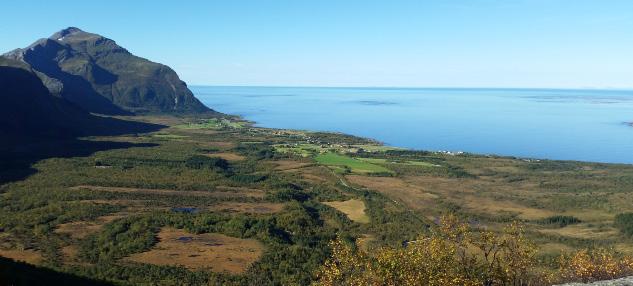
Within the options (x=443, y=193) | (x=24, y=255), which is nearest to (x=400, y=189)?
(x=443, y=193)

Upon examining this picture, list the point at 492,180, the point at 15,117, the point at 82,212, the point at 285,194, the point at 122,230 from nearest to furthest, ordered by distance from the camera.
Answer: the point at 122,230, the point at 82,212, the point at 285,194, the point at 492,180, the point at 15,117

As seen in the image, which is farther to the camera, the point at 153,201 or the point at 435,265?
the point at 153,201

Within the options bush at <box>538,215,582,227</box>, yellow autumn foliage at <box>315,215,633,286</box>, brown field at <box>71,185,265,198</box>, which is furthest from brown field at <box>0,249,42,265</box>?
bush at <box>538,215,582,227</box>

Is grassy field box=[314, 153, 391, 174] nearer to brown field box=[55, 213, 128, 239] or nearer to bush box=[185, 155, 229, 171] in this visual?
bush box=[185, 155, 229, 171]

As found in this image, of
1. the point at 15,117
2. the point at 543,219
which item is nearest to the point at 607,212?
the point at 543,219

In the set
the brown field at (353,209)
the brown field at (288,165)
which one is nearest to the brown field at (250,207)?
the brown field at (353,209)

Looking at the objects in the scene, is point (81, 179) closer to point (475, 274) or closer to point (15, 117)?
point (15, 117)
